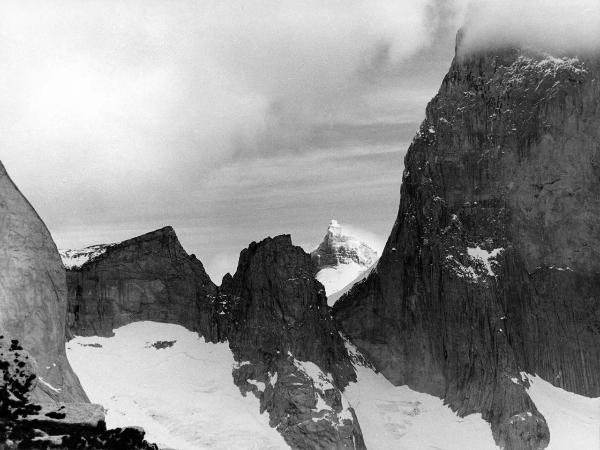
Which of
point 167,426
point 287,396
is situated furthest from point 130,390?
point 287,396

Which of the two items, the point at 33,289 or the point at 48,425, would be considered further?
the point at 33,289

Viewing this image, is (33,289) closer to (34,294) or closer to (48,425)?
(34,294)

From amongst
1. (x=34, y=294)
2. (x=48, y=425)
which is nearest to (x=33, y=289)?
(x=34, y=294)

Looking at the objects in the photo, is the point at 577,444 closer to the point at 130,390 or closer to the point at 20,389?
the point at 130,390

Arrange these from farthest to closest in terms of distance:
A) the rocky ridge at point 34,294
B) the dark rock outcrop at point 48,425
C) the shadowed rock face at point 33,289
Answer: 1. the shadowed rock face at point 33,289
2. the rocky ridge at point 34,294
3. the dark rock outcrop at point 48,425

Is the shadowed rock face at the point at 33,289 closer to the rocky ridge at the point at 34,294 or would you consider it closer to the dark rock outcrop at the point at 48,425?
the rocky ridge at the point at 34,294

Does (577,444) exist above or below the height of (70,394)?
below

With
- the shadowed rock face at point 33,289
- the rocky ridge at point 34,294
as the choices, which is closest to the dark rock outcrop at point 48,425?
the rocky ridge at point 34,294

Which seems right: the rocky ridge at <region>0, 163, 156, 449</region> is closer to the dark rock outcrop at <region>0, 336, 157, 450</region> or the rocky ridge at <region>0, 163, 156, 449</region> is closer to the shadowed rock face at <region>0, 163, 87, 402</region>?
the shadowed rock face at <region>0, 163, 87, 402</region>

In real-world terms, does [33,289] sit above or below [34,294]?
above
